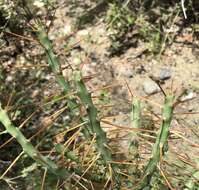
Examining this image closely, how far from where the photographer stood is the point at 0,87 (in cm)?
395

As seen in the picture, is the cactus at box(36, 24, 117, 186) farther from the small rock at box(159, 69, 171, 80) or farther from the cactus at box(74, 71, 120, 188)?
the small rock at box(159, 69, 171, 80)

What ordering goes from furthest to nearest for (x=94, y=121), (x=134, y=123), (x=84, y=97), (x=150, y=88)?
(x=150, y=88) → (x=134, y=123) → (x=94, y=121) → (x=84, y=97)

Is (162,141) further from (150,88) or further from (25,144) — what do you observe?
(150,88)

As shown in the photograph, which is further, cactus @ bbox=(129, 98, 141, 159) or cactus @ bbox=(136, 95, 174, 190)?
cactus @ bbox=(129, 98, 141, 159)

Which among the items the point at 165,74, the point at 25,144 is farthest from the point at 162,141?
the point at 165,74

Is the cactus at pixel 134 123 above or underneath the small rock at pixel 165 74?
above

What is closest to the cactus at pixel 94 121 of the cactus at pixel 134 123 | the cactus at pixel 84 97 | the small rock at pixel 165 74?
the cactus at pixel 84 97

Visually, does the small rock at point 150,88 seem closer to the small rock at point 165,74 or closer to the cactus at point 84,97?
the small rock at point 165,74

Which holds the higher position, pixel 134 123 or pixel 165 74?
pixel 134 123

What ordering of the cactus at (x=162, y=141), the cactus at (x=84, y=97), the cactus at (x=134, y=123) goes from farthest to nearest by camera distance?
the cactus at (x=134, y=123)
the cactus at (x=84, y=97)
the cactus at (x=162, y=141)

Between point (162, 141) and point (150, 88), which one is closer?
point (162, 141)

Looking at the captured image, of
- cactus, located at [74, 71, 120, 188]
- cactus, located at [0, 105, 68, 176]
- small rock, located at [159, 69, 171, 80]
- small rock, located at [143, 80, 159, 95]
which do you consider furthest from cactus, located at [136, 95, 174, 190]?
small rock, located at [159, 69, 171, 80]

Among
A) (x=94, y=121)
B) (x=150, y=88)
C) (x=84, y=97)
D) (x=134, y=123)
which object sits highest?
(x=84, y=97)

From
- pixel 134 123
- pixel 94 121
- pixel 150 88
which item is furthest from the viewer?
pixel 150 88
